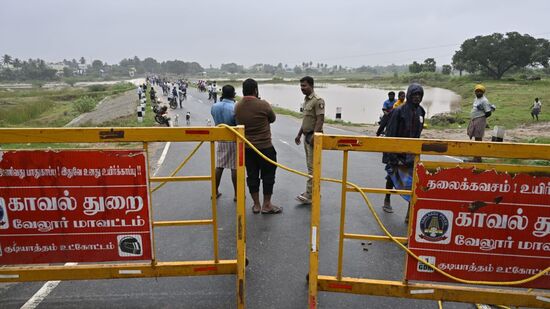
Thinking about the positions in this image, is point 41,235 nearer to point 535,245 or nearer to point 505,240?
point 505,240

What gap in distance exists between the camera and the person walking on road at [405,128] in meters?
4.82

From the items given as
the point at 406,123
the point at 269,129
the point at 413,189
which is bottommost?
the point at 413,189

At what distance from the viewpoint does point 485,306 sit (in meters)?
3.41

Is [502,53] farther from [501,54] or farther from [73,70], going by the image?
[73,70]

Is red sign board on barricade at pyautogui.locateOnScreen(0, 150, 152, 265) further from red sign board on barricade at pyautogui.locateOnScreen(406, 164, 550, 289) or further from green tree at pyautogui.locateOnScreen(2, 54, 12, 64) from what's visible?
green tree at pyautogui.locateOnScreen(2, 54, 12, 64)

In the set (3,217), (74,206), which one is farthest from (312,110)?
(3,217)

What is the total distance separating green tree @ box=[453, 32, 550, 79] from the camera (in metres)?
61.2

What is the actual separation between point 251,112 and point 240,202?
2041 millimetres

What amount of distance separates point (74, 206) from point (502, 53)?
233 ft

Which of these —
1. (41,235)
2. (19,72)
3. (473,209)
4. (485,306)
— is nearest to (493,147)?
(473,209)

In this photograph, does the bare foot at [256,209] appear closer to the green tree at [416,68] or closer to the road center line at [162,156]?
the road center line at [162,156]

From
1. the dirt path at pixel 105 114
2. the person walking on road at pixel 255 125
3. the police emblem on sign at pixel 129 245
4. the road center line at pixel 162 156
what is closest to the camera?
the police emblem on sign at pixel 129 245

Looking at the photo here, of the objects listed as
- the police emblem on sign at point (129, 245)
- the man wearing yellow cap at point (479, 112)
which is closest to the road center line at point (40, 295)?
the police emblem on sign at point (129, 245)

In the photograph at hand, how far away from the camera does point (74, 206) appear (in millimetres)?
3143
